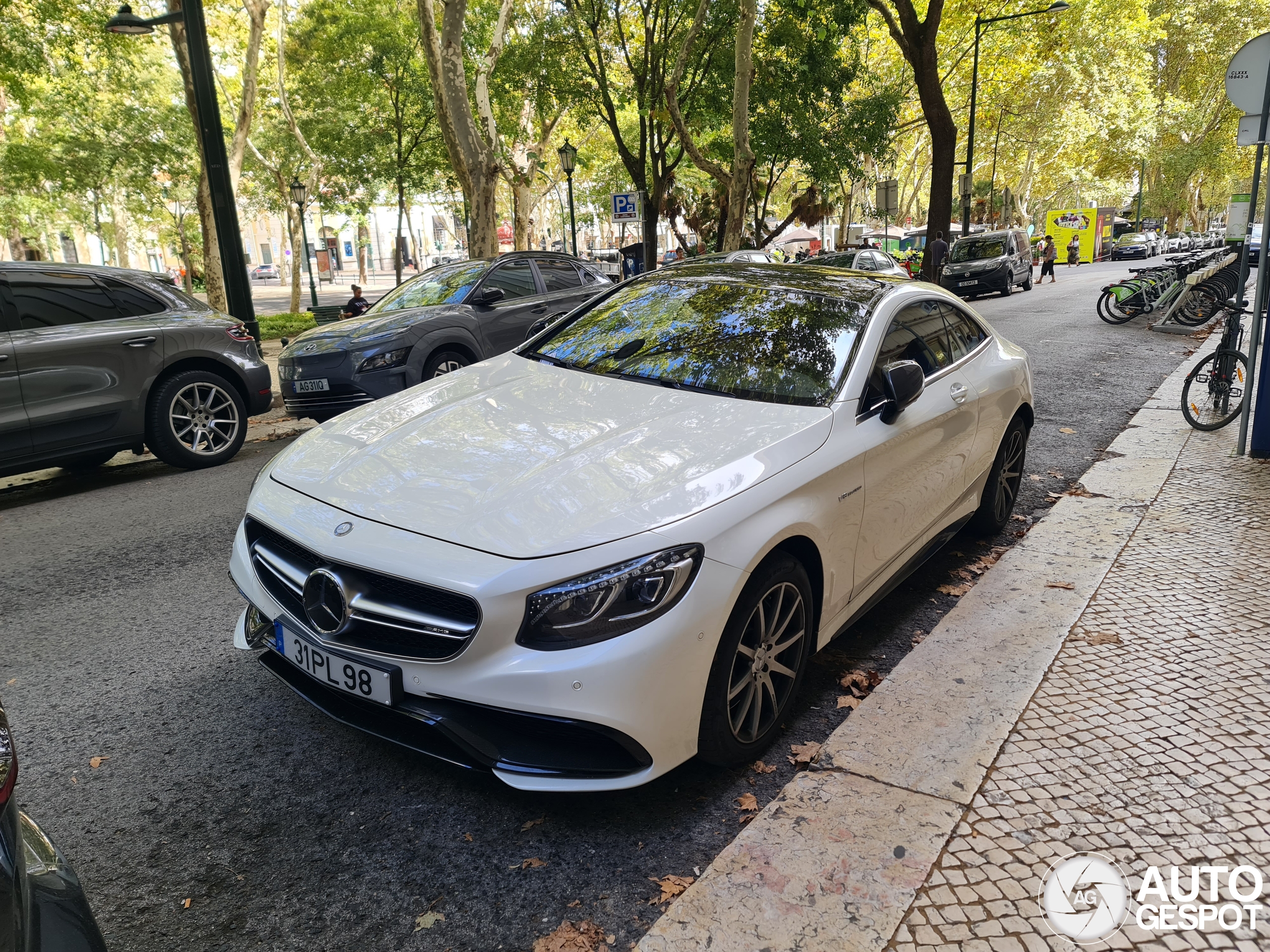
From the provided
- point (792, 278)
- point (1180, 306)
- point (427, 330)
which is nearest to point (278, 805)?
point (792, 278)

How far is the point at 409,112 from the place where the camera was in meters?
28.7

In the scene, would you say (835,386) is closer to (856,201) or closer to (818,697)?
(818,697)

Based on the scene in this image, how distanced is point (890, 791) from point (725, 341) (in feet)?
6.29

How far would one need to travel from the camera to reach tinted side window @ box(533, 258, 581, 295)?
991 cm

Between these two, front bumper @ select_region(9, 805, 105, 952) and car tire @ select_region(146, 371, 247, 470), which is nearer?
front bumper @ select_region(9, 805, 105, 952)

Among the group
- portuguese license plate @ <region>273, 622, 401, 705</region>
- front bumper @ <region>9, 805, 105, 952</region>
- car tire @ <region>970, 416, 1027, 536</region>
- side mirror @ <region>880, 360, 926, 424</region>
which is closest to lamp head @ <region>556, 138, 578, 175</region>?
car tire @ <region>970, 416, 1027, 536</region>

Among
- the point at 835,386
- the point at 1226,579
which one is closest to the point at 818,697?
the point at 835,386

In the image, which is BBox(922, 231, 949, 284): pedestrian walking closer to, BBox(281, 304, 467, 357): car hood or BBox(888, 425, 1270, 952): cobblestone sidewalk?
BBox(281, 304, 467, 357): car hood

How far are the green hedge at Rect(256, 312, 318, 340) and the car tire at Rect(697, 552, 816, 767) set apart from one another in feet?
57.1

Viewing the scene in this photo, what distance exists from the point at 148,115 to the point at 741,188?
712 inches

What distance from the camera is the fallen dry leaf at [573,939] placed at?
2.24 meters

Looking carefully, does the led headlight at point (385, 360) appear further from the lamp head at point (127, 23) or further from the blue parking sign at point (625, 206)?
the blue parking sign at point (625, 206)

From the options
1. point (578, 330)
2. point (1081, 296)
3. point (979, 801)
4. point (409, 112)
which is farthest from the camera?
point (409, 112)

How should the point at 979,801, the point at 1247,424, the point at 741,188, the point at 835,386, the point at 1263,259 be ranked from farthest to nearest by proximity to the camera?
the point at 741,188 → the point at 1247,424 → the point at 1263,259 → the point at 835,386 → the point at 979,801
